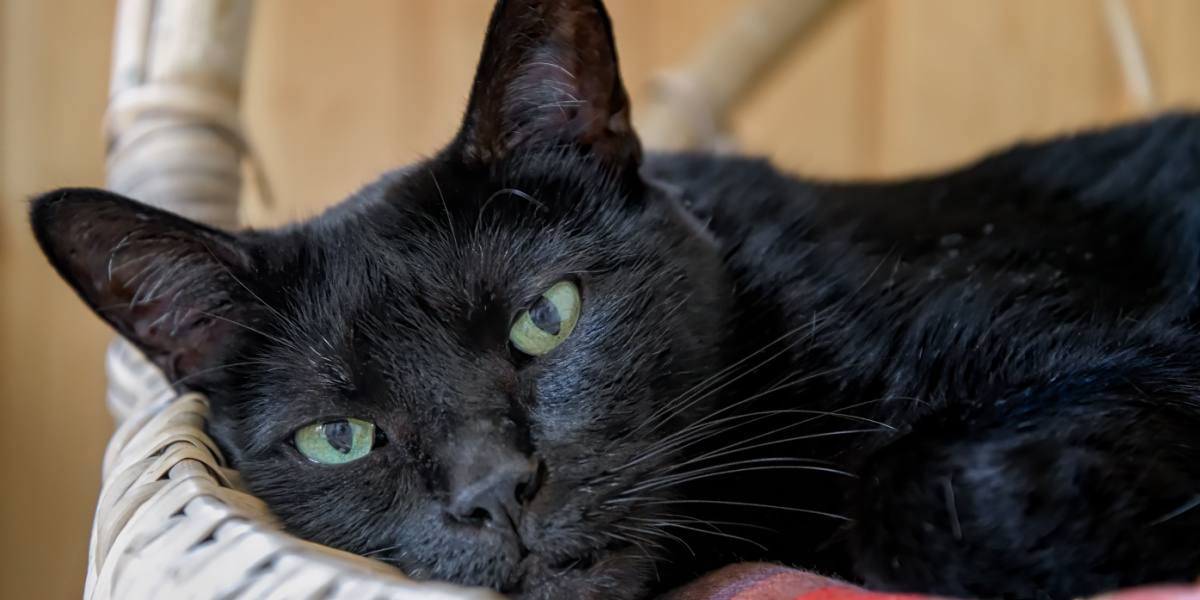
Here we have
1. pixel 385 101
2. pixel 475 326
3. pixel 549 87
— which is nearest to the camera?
pixel 475 326

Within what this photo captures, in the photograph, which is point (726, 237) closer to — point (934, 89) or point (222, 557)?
point (222, 557)

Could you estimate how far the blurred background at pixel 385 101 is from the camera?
5.84ft

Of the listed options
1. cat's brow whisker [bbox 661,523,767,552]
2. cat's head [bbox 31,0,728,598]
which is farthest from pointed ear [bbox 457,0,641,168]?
cat's brow whisker [bbox 661,523,767,552]

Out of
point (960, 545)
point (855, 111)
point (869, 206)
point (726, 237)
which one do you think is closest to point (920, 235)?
point (869, 206)

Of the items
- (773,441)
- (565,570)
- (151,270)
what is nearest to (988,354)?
(773,441)

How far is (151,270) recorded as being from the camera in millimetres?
997

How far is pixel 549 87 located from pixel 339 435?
1.36ft

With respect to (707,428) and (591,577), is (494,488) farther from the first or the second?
(707,428)

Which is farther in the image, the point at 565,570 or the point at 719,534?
the point at 719,534

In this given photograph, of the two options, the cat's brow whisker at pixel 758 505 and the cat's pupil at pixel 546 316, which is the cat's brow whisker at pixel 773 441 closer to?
the cat's brow whisker at pixel 758 505

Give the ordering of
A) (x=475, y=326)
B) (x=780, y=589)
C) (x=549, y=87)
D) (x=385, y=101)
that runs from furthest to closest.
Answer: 1. (x=385, y=101)
2. (x=549, y=87)
3. (x=475, y=326)
4. (x=780, y=589)

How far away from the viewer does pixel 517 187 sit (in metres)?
1.03

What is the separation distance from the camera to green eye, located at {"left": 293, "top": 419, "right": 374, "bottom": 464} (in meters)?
0.92

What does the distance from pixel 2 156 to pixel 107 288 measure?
93cm
